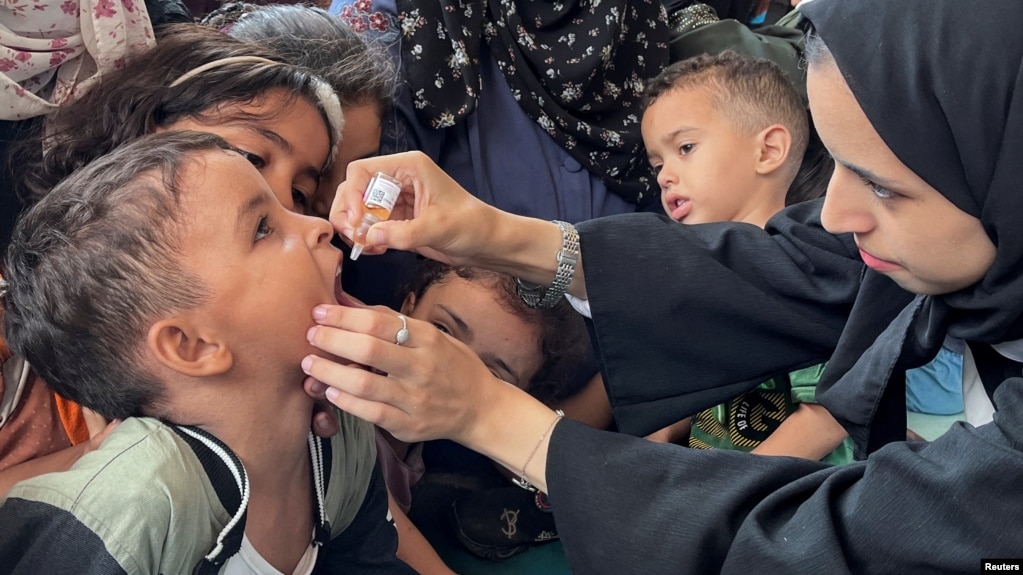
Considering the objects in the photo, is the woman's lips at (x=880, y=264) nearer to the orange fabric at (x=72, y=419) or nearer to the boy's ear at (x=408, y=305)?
the boy's ear at (x=408, y=305)

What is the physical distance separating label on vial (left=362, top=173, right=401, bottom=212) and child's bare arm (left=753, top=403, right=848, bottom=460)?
939 mm

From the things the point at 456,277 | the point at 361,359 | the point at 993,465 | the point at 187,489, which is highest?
the point at 993,465

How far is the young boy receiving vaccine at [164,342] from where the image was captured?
926mm

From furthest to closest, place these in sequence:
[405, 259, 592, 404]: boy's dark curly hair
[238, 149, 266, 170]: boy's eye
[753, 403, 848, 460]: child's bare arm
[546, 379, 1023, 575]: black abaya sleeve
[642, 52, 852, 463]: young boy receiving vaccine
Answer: [642, 52, 852, 463]: young boy receiving vaccine → [405, 259, 592, 404]: boy's dark curly hair → [753, 403, 848, 460]: child's bare arm → [238, 149, 266, 170]: boy's eye → [546, 379, 1023, 575]: black abaya sleeve

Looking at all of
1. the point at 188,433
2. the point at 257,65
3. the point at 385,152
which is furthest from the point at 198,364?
the point at 385,152

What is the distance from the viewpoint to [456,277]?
1757 mm

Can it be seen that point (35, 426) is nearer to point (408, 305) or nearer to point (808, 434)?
point (408, 305)

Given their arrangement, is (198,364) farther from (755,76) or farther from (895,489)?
(755,76)

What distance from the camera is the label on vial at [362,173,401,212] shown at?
1080 millimetres

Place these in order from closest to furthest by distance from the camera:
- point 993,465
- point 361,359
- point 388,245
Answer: point 993,465 < point 361,359 < point 388,245

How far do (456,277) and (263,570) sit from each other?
0.80 meters

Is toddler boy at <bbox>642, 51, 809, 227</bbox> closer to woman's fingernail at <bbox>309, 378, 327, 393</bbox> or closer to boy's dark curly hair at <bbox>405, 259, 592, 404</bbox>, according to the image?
boy's dark curly hair at <bbox>405, 259, 592, 404</bbox>

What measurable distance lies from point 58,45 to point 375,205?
708 millimetres

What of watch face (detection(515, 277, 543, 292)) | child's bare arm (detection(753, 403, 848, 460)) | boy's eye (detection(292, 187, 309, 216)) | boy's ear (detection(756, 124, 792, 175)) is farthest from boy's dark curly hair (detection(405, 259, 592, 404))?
boy's ear (detection(756, 124, 792, 175))
